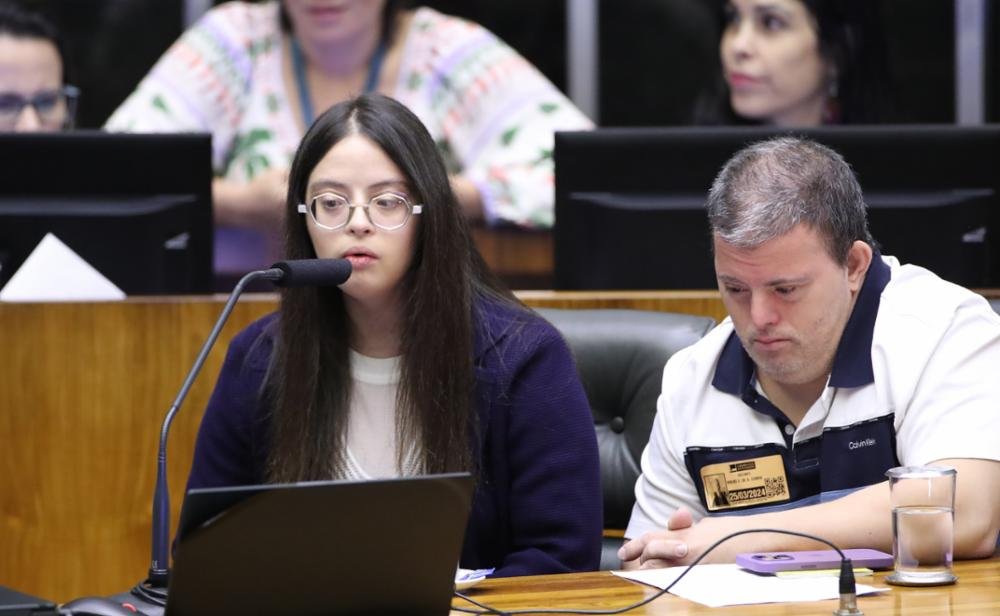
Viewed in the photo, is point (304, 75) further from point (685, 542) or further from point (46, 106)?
point (685, 542)

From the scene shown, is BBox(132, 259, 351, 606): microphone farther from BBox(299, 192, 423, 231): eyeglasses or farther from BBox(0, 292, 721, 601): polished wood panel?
BBox(0, 292, 721, 601): polished wood panel

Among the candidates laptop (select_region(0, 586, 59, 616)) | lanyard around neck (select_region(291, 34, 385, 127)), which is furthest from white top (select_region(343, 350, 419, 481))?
lanyard around neck (select_region(291, 34, 385, 127))

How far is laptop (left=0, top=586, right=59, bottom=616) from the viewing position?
1.36 meters

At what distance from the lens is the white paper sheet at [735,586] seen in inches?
62.2

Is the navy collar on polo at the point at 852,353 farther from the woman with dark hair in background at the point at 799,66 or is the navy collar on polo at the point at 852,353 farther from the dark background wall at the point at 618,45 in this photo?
the dark background wall at the point at 618,45

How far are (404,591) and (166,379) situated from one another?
1237 millimetres

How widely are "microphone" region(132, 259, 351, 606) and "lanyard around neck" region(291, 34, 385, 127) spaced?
9.87 feet

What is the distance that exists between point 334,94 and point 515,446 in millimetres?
2849

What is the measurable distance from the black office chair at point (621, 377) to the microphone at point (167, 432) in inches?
25.4

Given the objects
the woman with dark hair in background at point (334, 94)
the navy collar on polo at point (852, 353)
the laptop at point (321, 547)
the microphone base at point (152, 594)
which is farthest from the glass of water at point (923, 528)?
the woman with dark hair in background at point (334, 94)

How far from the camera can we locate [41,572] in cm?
252

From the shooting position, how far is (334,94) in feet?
15.8

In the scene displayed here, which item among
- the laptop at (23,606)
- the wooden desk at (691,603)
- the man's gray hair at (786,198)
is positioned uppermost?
the man's gray hair at (786,198)

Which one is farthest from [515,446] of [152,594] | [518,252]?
[518,252]
